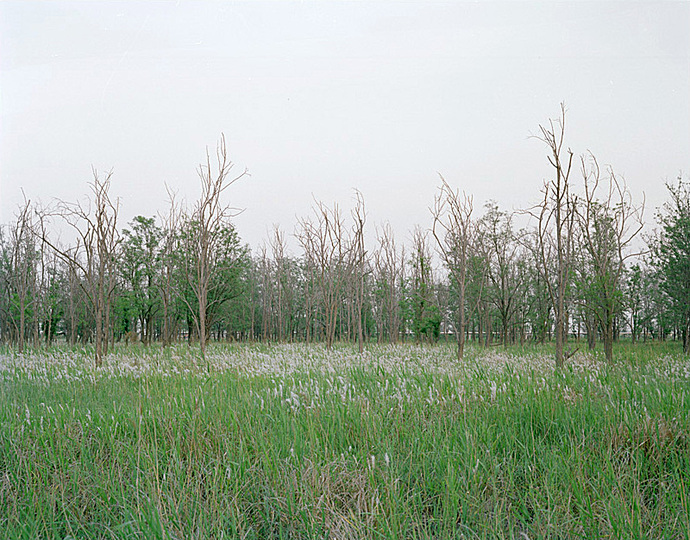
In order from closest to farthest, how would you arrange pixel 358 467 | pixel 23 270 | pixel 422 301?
1. pixel 358 467
2. pixel 23 270
3. pixel 422 301

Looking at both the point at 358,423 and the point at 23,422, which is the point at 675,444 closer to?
the point at 358,423

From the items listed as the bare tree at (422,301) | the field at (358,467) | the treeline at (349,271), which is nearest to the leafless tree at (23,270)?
the treeline at (349,271)

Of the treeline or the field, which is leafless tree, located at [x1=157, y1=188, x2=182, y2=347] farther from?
the field

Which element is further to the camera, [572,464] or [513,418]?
[513,418]

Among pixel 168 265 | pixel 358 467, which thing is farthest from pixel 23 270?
pixel 358 467

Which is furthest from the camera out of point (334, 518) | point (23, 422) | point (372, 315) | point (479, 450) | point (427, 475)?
point (372, 315)

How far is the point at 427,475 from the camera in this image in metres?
3.46

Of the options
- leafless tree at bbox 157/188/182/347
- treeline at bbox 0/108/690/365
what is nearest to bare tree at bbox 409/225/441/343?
treeline at bbox 0/108/690/365

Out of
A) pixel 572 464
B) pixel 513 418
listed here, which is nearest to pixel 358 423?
pixel 513 418

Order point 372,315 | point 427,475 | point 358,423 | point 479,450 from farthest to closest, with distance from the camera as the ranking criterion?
A: point 372,315 → point 358,423 → point 479,450 → point 427,475

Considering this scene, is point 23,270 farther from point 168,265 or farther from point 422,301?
point 422,301

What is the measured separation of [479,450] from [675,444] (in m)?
1.71

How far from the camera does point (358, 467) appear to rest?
146 inches

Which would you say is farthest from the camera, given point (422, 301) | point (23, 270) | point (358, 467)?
point (422, 301)
